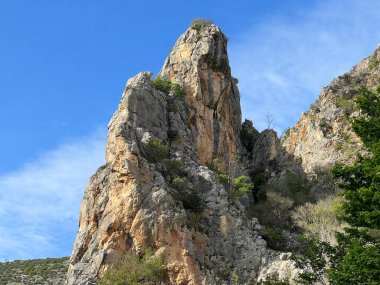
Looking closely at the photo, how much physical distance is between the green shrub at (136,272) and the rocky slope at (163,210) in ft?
2.02

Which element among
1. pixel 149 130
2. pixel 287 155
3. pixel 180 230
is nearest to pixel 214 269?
pixel 180 230

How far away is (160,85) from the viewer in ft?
156

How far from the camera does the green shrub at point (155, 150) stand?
38.0 meters

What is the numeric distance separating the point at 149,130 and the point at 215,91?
10718 mm

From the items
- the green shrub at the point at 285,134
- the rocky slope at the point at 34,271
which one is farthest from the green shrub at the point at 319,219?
the green shrub at the point at 285,134

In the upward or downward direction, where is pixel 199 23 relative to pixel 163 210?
upward

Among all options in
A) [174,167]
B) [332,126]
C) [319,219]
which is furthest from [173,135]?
[332,126]

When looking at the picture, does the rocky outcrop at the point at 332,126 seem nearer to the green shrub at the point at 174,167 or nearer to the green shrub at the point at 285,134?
the green shrub at the point at 285,134

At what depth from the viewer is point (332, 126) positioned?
206ft

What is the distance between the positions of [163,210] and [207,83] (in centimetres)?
1849

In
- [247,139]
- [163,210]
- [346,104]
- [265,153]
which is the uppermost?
[346,104]

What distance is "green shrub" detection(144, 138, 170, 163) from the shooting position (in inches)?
1497

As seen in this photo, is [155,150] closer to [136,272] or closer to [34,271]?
[136,272]

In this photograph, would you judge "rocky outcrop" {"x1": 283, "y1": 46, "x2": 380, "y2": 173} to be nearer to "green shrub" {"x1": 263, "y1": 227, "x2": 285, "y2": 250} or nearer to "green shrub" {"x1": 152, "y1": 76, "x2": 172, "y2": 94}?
"green shrub" {"x1": 152, "y1": 76, "x2": 172, "y2": 94}
